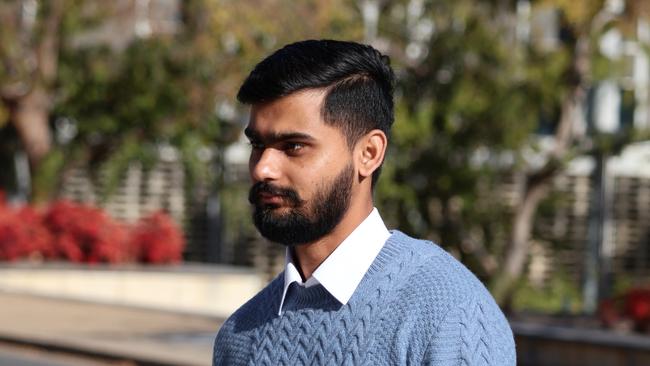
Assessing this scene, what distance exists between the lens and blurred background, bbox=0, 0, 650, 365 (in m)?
23.4

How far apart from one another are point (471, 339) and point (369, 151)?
406mm

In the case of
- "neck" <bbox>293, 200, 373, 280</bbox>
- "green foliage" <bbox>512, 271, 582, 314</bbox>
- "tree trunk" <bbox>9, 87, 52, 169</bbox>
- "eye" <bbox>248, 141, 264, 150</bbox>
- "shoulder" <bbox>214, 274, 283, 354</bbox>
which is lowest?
"green foliage" <bbox>512, 271, 582, 314</bbox>

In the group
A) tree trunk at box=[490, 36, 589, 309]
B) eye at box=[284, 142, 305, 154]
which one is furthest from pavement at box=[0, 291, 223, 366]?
eye at box=[284, 142, 305, 154]

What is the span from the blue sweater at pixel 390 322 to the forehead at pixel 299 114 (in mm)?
277

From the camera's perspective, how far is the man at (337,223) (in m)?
2.81

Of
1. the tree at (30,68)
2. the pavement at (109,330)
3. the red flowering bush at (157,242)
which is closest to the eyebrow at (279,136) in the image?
the pavement at (109,330)

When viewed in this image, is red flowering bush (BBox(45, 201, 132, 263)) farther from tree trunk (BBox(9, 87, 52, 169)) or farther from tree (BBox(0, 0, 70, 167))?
tree (BBox(0, 0, 70, 167))

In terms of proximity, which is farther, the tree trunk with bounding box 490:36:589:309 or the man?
the tree trunk with bounding box 490:36:589:309

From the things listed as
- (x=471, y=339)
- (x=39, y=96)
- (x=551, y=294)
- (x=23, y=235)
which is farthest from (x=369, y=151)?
(x=39, y=96)

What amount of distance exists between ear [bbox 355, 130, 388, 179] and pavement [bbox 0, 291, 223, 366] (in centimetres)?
1160

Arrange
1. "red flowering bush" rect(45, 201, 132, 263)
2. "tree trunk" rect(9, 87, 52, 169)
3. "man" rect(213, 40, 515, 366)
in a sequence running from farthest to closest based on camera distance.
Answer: "tree trunk" rect(9, 87, 52, 169), "red flowering bush" rect(45, 201, 132, 263), "man" rect(213, 40, 515, 366)

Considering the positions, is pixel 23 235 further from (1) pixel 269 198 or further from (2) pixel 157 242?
(1) pixel 269 198

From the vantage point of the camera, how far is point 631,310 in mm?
16219

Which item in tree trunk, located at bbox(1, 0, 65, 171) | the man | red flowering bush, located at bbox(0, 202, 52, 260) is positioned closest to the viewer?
the man
